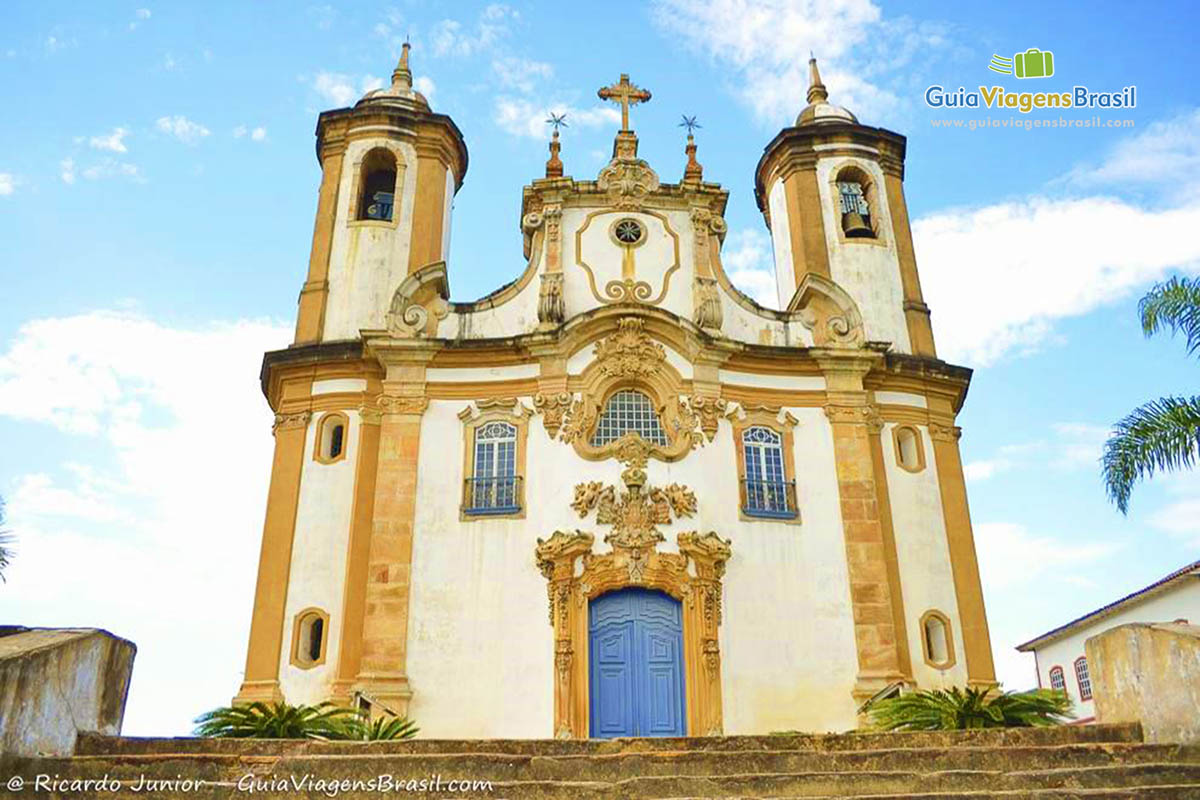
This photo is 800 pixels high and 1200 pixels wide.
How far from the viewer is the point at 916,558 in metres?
15.6

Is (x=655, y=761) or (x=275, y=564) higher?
(x=275, y=564)

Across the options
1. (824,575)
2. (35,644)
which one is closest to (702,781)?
(35,644)

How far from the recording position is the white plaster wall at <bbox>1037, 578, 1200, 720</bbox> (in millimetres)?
22688

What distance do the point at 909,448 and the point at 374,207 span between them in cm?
1073

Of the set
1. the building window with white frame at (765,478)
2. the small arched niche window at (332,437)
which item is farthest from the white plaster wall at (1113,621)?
the small arched niche window at (332,437)

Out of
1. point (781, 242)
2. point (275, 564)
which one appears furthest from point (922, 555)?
point (275, 564)

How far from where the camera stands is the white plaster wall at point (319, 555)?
46.6 feet

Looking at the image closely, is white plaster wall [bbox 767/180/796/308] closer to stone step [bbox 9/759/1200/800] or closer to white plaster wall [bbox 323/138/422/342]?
white plaster wall [bbox 323/138/422/342]

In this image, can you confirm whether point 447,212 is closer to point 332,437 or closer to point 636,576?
point 332,437

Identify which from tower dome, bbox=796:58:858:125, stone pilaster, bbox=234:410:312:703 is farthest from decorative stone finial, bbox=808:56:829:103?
stone pilaster, bbox=234:410:312:703

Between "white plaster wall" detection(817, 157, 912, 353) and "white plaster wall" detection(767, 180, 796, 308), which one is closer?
"white plaster wall" detection(817, 157, 912, 353)

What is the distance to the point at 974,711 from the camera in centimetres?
966

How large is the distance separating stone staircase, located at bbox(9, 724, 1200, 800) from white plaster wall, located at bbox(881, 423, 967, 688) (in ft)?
→ 27.2

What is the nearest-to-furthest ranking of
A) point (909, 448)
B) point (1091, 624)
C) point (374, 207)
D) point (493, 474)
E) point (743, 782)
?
point (743, 782)
point (493, 474)
point (909, 448)
point (374, 207)
point (1091, 624)
